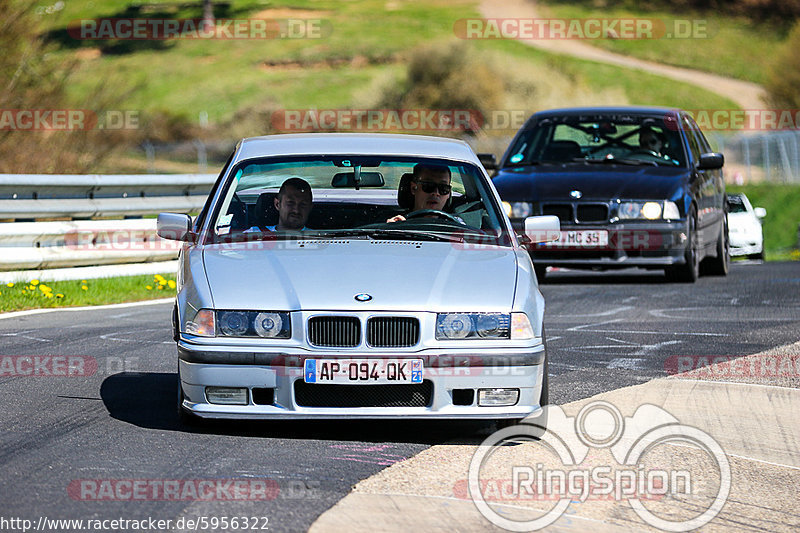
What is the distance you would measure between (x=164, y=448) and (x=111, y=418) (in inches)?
34.5

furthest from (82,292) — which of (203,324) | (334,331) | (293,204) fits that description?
(334,331)

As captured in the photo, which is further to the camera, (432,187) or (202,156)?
(202,156)

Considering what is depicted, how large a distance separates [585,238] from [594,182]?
0.65 m

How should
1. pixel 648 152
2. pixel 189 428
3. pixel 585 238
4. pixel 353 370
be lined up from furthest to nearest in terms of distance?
pixel 648 152 < pixel 585 238 < pixel 189 428 < pixel 353 370

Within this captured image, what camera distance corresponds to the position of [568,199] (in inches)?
537

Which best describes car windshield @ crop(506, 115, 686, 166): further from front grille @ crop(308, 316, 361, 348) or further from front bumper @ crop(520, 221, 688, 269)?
front grille @ crop(308, 316, 361, 348)

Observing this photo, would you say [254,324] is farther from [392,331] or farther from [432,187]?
[432,187]

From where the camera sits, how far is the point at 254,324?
6312 mm

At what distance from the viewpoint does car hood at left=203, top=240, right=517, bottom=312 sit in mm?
6305

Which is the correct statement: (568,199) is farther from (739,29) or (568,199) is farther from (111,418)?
(739,29)

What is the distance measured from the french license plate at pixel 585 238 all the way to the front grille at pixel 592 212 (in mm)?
147

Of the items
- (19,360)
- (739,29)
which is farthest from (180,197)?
(739,29)

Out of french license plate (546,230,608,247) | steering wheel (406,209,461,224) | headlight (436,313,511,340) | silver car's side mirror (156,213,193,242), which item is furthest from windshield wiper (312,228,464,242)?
french license plate (546,230,608,247)

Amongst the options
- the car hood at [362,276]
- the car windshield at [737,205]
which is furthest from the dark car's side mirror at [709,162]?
the car windshield at [737,205]
